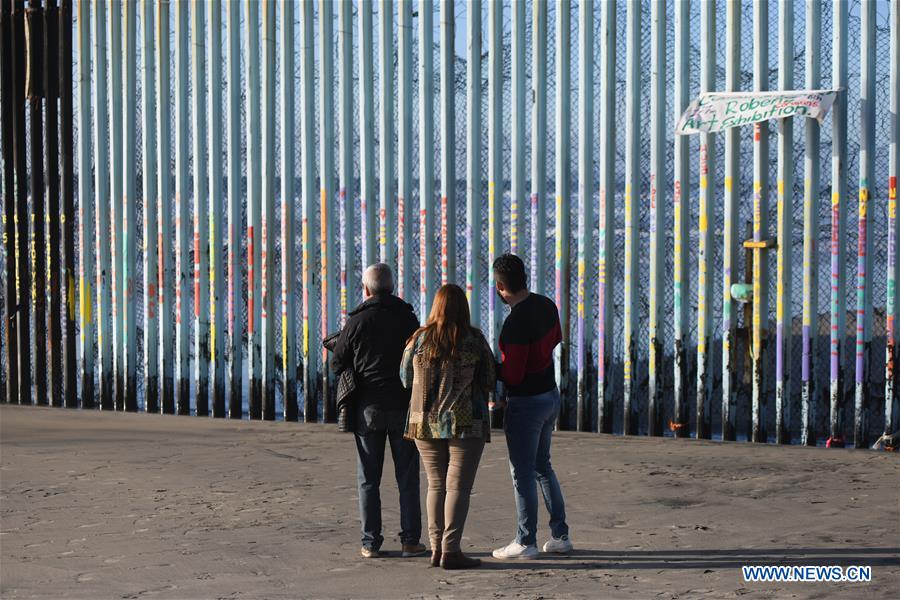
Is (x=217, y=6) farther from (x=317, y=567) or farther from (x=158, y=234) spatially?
(x=317, y=567)

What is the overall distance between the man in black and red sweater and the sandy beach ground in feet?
0.69

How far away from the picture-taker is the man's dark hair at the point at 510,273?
623 cm

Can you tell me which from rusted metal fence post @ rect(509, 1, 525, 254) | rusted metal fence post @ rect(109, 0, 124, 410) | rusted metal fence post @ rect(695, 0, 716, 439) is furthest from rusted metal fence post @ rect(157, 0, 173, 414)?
rusted metal fence post @ rect(695, 0, 716, 439)

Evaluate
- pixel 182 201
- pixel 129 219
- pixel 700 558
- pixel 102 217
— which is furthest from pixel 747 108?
pixel 102 217

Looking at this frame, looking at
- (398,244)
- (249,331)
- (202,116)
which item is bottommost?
(249,331)

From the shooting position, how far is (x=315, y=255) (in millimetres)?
10477

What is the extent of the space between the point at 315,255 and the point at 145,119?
77.0 inches

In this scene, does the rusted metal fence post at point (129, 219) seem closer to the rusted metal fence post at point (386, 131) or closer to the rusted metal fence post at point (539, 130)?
the rusted metal fence post at point (386, 131)

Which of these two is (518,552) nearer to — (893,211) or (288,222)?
(893,211)

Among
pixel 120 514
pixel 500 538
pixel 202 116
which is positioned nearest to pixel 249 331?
pixel 202 116

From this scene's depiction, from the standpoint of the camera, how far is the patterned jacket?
19.9 feet

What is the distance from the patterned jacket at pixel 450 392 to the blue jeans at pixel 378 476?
0.24 m

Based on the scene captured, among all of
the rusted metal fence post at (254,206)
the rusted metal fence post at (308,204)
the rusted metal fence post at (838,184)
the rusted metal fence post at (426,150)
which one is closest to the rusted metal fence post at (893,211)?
the rusted metal fence post at (838,184)

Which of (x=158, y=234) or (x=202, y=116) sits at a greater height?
(x=202, y=116)
